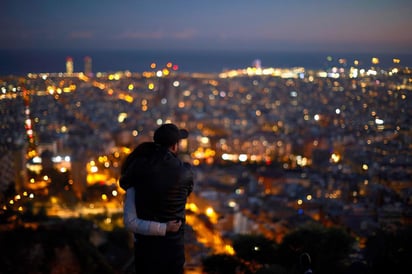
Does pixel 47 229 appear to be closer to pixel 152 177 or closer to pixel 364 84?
pixel 152 177

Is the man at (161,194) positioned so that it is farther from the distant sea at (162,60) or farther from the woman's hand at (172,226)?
the distant sea at (162,60)

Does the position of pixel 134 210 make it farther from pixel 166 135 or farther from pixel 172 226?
pixel 166 135

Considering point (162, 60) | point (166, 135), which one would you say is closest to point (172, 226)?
point (166, 135)

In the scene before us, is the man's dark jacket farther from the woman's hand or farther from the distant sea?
the distant sea

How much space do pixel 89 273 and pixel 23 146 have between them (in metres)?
3.50

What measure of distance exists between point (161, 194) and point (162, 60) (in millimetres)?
18336

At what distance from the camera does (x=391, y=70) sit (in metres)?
4.70

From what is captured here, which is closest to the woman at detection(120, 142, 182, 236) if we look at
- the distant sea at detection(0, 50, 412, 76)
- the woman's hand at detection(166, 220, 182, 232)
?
the woman's hand at detection(166, 220, 182, 232)

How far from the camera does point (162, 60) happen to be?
62.8 feet

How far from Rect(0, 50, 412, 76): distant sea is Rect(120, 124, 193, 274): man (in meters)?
3.85

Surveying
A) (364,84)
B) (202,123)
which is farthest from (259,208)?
(202,123)

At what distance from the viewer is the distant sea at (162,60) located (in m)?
5.29

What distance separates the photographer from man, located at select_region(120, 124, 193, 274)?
3.91 ft

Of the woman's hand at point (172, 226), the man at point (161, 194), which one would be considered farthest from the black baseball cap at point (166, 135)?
the woman's hand at point (172, 226)
